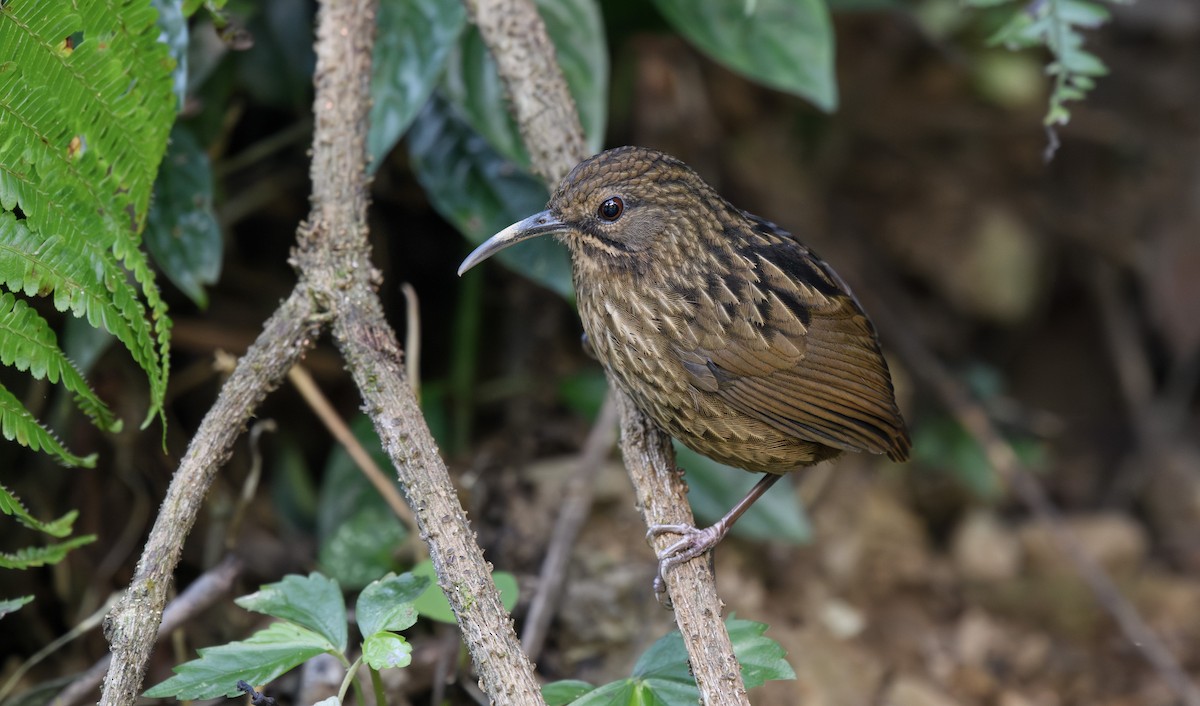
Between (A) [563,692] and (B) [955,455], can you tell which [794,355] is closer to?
(A) [563,692]

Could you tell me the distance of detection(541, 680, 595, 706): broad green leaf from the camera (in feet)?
7.81

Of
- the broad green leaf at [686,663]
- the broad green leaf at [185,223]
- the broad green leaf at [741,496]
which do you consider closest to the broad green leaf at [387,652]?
the broad green leaf at [686,663]

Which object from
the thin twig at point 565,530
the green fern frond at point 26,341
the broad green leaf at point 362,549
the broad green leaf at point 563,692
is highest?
the green fern frond at point 26,341

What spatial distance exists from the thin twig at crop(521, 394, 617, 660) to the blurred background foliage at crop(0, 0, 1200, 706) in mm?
185

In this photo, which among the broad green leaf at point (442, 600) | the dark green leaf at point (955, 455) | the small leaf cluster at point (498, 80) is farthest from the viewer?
the dark green leaf at point (955, 455)

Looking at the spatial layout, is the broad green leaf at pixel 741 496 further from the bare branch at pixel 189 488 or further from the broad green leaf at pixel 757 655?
the bare branch at pixel 189 488

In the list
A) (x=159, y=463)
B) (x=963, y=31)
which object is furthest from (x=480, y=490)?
(x=963, y=31)

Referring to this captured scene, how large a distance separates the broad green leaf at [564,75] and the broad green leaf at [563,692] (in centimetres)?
146

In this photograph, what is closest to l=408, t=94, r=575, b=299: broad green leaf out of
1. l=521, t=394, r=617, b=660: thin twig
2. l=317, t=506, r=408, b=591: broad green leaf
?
l=521, t=394, r=617, b=660: thin twig

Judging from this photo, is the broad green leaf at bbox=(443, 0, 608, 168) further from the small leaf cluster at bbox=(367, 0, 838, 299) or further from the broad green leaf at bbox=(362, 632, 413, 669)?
the broad green leaf at bbox=(362, 632, 413, 669)

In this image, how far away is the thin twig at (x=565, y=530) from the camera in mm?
3240

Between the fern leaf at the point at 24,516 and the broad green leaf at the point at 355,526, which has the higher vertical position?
the fern leaf at the point at 24,516

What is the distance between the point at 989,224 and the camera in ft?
19.2

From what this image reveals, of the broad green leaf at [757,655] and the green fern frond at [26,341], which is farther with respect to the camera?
the broad green leaf at [757,655]
